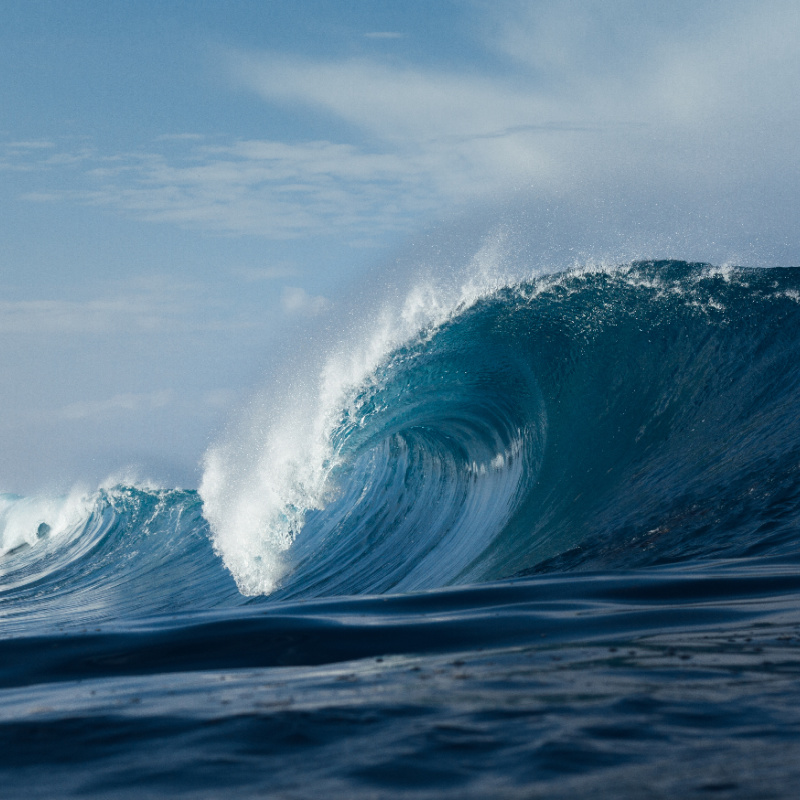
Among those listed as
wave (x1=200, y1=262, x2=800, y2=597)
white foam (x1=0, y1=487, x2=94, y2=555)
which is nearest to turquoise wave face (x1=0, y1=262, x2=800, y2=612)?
wave (x1=200, y1=262, x2=800, y2=597)

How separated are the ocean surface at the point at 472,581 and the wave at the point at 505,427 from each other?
0.04 m

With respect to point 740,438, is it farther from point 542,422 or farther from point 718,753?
point 718,753

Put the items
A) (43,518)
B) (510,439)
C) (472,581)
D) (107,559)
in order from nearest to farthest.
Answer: (472,581) < (510,439) < (107,559) < (43,518)

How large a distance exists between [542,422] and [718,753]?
853 cm

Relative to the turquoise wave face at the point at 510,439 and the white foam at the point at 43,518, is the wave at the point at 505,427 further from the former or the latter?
the white foam at the point at 43,518

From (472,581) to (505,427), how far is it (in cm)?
346

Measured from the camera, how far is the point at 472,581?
25.0 feet

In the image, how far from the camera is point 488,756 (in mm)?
2008

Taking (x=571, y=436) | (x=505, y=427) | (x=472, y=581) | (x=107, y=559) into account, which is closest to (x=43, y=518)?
(x=107, y=559)

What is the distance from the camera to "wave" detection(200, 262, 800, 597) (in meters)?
8.67

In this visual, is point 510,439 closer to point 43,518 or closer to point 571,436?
point 571,436

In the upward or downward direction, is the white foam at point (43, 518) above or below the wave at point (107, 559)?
above

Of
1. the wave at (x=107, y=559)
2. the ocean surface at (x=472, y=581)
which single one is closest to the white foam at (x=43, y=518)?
the wave at (x=107, y=559)

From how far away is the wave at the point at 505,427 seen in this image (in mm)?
8672
